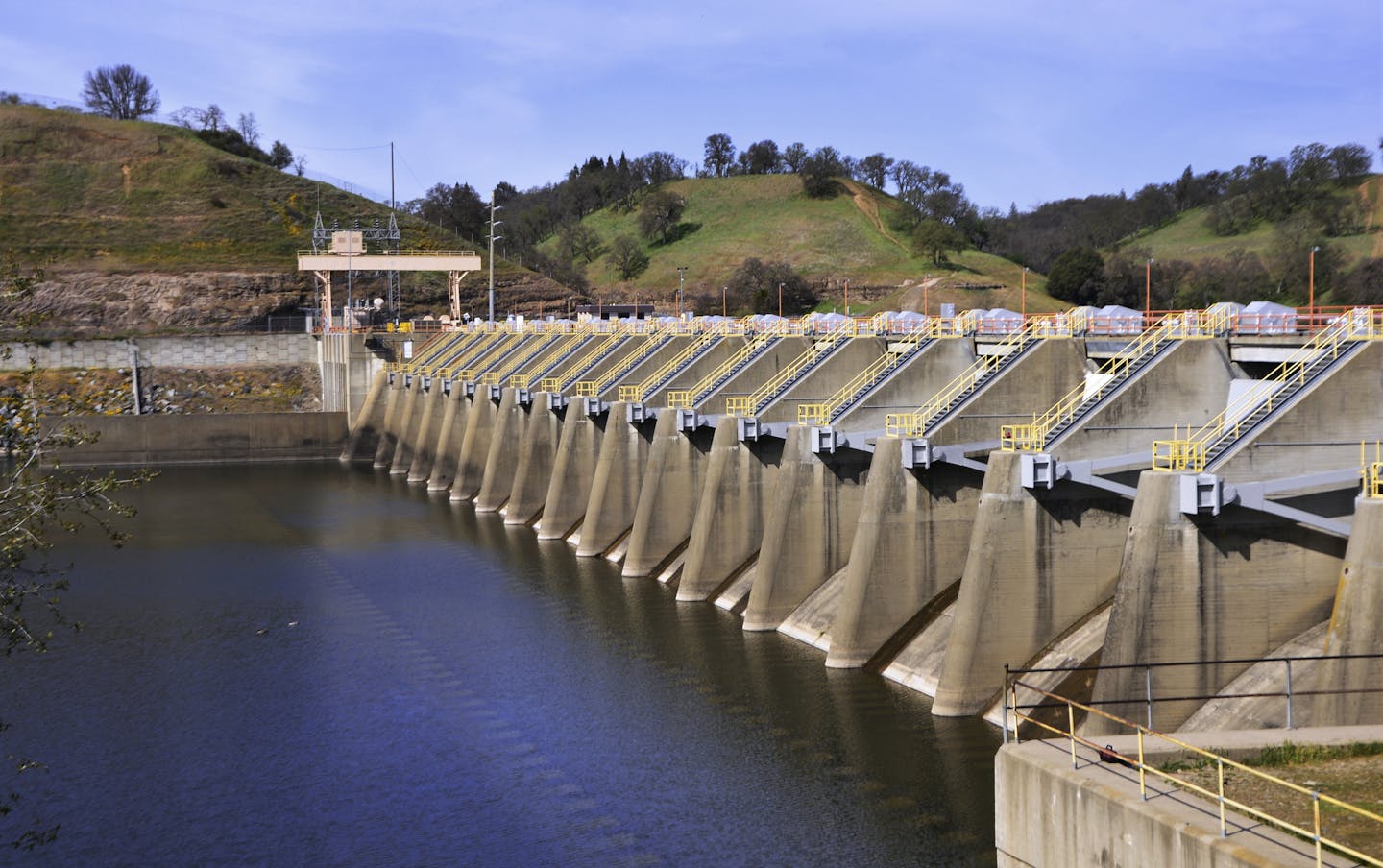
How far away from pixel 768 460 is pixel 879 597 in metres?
8.69

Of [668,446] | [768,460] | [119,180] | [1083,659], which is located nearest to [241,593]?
[668,446]

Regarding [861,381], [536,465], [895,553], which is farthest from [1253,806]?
[536,465]

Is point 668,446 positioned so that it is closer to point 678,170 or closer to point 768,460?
point 768,460

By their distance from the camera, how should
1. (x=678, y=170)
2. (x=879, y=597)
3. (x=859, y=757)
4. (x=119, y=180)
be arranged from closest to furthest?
(x=859, y=757)
(x=879, y=597)
(x=119, y=180)
(x=678, y=170)

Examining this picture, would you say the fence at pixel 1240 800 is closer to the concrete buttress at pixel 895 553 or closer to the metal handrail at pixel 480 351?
the concrete buttress at pixel 895 553

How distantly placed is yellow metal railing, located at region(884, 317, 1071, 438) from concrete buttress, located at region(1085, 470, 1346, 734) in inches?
346

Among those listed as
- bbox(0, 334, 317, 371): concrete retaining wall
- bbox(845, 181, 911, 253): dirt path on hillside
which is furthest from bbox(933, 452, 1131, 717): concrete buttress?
bbox(845, 181, 911, 253): dirt path on hillside

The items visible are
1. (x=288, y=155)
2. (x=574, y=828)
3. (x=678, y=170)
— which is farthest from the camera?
(x=678, y=170)

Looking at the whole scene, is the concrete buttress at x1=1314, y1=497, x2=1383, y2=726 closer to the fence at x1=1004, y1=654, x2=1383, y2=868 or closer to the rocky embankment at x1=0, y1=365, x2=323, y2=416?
the fence at x1=1004, y1=654, x2=1383, y2=868

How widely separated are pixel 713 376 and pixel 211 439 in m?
39.9

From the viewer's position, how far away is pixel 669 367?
4966cm

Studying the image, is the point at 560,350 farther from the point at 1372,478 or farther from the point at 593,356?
the point at 1372,478

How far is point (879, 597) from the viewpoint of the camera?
2989 cm

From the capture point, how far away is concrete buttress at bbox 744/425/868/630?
33.8 m
